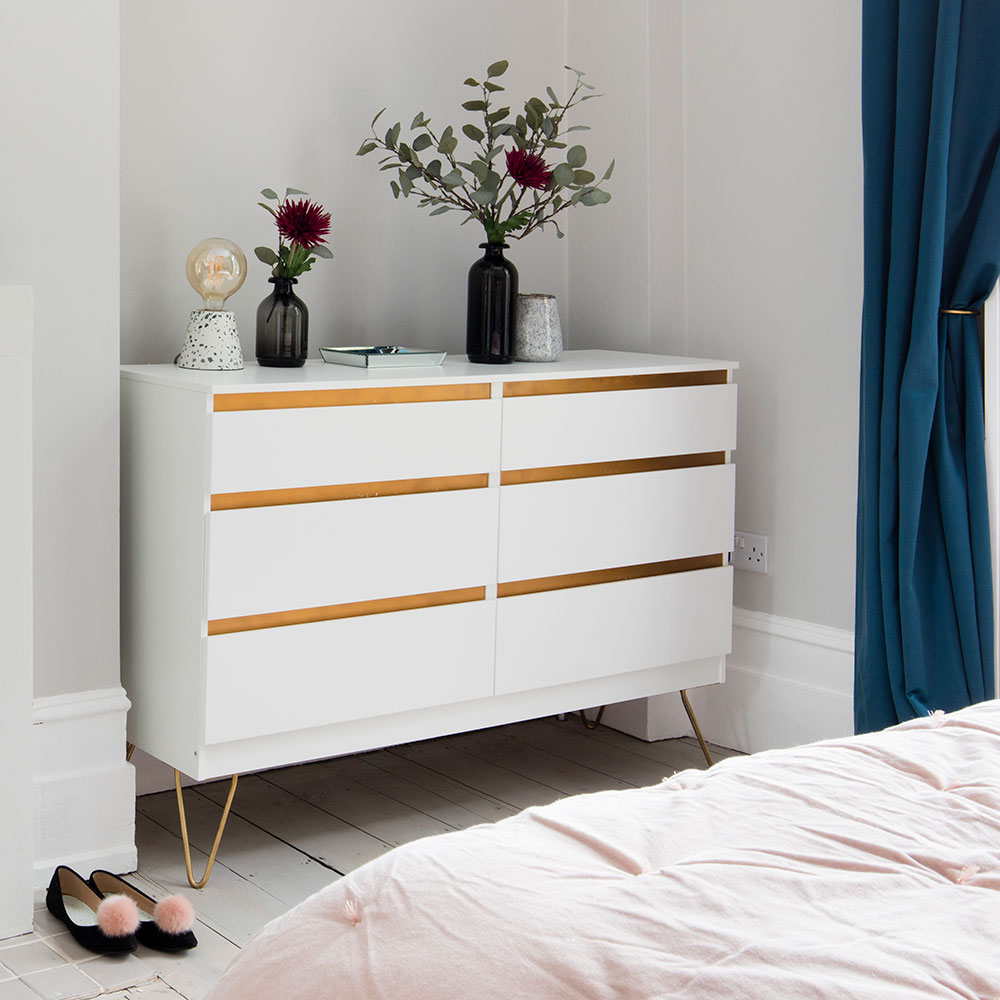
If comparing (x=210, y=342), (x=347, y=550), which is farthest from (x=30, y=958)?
(x=210, y=342)

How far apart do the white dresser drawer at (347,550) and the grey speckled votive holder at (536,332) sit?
0.44 m

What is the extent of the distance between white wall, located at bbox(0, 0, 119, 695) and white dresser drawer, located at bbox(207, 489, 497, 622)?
289mm

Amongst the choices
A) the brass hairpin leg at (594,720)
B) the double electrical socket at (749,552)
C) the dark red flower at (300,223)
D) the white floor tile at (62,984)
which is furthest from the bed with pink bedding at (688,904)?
the brass hairpin leg at (594,720)

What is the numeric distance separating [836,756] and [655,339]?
2046 millimetres

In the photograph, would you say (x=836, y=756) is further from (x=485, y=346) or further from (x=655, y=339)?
(x=655, y=339)

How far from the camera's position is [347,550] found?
2299 mm

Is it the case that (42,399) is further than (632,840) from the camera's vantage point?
Yes

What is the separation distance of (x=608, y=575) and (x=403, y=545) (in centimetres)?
50

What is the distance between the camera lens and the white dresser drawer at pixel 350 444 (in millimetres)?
2166

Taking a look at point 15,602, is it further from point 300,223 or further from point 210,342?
point 300,223

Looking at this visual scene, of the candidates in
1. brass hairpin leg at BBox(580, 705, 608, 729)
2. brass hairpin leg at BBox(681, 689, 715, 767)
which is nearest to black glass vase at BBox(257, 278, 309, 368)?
brass hairpin leg at BBox(681, 689, 715, 767)

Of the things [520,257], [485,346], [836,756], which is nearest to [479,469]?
[485,346]

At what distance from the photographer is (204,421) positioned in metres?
2.14

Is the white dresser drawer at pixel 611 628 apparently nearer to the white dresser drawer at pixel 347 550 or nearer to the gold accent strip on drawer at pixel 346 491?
the white dresser drawer at pixel 347 550
